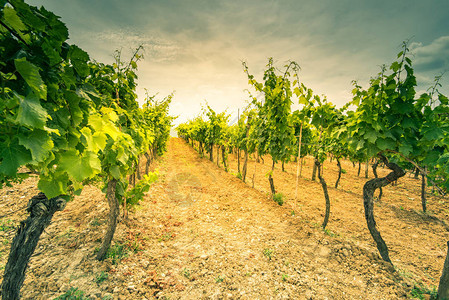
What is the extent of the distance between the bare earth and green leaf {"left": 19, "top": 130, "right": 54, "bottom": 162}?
3.26 meters

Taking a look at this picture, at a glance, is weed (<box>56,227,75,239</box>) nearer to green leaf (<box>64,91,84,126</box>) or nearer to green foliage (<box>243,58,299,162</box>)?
green leaf (<box>64,91,84,126</box>)

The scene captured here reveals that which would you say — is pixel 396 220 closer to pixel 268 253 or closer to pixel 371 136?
pixel 371 136

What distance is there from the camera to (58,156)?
1.39m

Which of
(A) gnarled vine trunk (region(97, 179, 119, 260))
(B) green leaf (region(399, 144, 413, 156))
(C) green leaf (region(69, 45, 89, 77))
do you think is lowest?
(A) gnarled vine trunk (region(97, 179, 119, 260))

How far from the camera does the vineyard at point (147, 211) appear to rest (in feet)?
3.68

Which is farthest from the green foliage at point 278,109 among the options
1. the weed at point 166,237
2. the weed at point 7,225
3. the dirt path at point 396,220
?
the weed at point 7,225

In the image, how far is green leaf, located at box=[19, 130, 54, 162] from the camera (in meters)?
0.99

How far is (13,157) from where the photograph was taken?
3.33ft

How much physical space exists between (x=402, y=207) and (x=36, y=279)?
1455cm

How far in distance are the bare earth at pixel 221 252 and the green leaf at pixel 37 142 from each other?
10.7 feet

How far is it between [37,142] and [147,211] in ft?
19.6

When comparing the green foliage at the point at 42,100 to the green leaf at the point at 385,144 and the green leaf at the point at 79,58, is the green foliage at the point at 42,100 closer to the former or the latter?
the green leaf at the point at 79,58

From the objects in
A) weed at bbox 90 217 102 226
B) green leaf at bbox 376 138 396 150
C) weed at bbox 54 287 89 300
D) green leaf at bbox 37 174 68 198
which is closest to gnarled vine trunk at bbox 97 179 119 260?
weed at bbox 54 287 89 300

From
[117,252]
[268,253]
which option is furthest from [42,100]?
[268,253]
